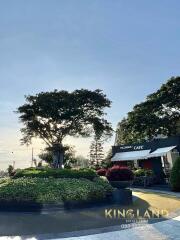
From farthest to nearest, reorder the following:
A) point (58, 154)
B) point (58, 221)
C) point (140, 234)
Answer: point (58, 154), point (58, 221), point (140, 234)

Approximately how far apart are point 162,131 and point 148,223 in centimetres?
2834

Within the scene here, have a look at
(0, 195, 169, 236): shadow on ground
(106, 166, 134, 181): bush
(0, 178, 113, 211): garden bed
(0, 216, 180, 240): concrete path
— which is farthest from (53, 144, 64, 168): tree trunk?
(0, 216, 180, 240): concrete path

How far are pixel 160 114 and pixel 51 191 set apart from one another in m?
26.8

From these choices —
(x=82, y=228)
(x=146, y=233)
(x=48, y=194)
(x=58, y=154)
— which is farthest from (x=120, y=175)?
(x=58, y=154)

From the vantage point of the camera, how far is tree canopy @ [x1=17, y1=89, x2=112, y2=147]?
33.6m

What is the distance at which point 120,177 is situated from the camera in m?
15.2

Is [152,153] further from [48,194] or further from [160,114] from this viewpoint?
[48,194]

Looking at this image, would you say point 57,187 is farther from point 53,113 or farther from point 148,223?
point 53,113

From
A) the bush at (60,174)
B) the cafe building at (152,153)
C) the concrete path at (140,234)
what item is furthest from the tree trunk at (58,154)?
the concrete path at (140,234)

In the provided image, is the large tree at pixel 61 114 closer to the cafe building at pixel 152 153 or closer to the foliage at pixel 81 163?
the cafe building at pixel 152 153

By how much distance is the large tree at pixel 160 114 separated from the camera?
36.6m

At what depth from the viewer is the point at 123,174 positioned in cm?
1523

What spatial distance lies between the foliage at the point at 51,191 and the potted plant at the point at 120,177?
0.71 metres

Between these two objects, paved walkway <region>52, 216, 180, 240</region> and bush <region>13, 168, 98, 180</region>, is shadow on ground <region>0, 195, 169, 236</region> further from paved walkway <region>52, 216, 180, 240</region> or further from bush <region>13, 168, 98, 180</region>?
bush <region>13, 168, 98, 180</region>
